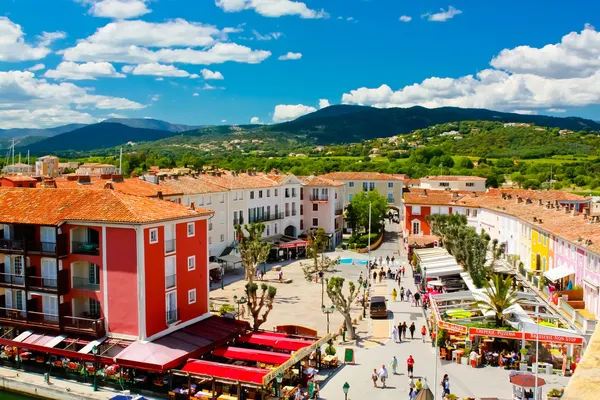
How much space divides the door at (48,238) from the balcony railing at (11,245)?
124cm

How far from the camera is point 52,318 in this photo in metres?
34.8

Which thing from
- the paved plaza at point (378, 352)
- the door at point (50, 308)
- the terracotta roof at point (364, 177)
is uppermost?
the terracotta roof at point (364, 177)

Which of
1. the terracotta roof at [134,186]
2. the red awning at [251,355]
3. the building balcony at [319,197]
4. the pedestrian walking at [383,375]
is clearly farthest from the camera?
the building balcony at [319,197]

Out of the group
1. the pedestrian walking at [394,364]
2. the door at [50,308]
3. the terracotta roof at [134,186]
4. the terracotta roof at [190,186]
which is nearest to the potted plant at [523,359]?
the pedestrian walking at [394,364]

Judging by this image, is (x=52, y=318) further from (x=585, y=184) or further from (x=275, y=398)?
(x=585, y=184)

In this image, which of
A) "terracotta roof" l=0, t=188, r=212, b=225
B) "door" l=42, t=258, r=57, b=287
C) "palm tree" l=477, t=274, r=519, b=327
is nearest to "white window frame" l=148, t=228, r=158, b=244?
"terracotta roof" l=0, t=188, r=212, b=225

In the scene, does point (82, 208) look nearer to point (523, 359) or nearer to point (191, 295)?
point (191, 295)

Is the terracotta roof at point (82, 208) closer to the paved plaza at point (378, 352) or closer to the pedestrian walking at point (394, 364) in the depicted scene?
the paved plaza at point (378, 352)

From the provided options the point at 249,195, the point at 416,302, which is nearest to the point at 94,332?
the point at 416,302

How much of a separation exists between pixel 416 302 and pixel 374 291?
585 cm

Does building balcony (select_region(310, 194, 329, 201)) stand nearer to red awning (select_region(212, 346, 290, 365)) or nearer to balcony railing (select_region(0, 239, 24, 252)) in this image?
red awning (select_region(212, 346, 290, 365))

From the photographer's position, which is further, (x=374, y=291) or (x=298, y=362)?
(x=374, y=291)

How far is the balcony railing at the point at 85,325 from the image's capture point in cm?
3306

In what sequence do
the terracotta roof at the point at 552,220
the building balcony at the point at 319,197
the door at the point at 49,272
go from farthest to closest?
the building balcony at the point at 319,197, the terracotta roof at the point at 552,220, the door at the point at 49,272
